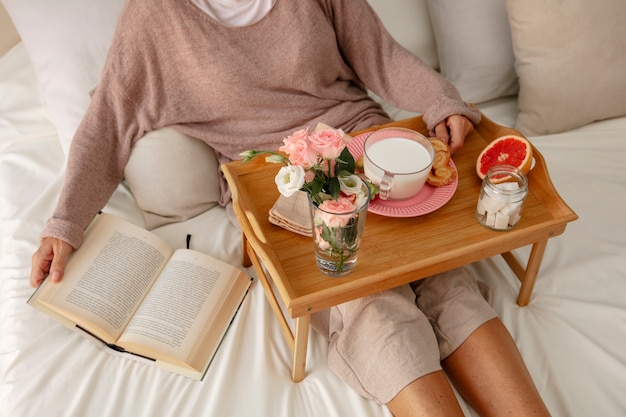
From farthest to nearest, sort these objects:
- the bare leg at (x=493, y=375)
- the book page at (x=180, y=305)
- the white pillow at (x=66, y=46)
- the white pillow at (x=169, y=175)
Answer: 1. the white pillow at (x=66, y=46)
2. the white pillow at (x=169, y=175)
3. the book page at (x=180, y=305)
4. the bare leg at (x=493, y=375)

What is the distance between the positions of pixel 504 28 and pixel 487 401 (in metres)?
1.22

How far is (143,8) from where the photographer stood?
4.57 feet

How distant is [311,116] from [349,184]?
1.98 feet

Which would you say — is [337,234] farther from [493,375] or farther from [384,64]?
[384,64]

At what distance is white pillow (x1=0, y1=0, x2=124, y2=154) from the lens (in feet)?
5.33

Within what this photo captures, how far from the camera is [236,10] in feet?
4.76

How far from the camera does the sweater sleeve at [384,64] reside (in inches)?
60.0

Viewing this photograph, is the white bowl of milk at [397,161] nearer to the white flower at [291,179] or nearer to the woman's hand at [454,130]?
the woman's hand at [454,130]

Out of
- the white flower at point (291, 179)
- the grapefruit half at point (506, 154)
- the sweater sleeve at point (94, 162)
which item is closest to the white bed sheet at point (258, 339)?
the sweater sleeve at point (94, 162)

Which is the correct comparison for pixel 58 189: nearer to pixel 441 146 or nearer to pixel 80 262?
pixel 80 262

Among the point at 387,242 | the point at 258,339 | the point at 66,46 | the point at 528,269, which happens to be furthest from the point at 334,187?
the point at 66,46

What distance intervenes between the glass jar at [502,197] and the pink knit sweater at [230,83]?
253 mm

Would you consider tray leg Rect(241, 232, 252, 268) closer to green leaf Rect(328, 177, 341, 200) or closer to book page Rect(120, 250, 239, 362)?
book page Rect(120, 250, 239, 362)

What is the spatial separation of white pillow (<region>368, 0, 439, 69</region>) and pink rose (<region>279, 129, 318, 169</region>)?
1074 millimetres
